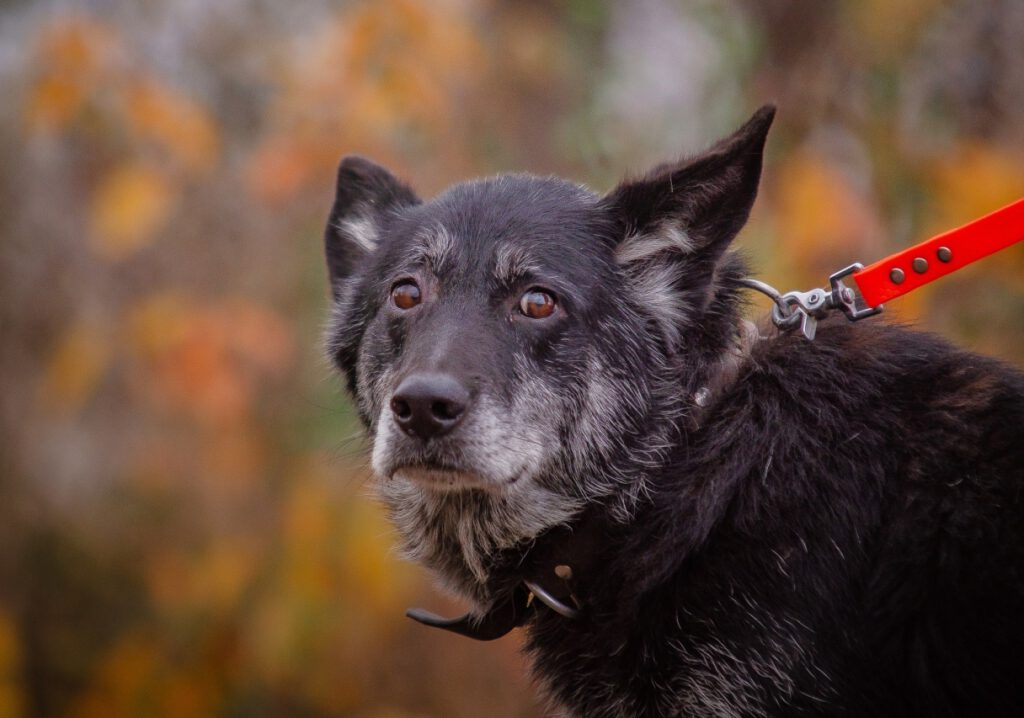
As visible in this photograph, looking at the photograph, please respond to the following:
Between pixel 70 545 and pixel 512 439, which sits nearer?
pixel 512 439

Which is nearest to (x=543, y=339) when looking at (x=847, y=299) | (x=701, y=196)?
(x=701, y=196)

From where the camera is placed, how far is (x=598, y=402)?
3.42 m

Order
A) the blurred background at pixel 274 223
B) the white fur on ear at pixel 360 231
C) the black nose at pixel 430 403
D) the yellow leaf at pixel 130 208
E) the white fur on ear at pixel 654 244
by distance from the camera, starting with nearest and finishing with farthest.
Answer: the black nose at pixel 430 403 < the white fur on ear at pixel 654 244 < the white fur on ear at pixel 360 231 < the blurred background at pixel 274 223 < the yellow leaf at pixel 130 208

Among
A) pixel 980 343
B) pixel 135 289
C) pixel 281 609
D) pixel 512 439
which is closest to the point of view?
pixel 512 439

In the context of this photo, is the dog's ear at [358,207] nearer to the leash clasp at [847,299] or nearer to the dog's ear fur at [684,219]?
the dog's ear fur at [684,219]

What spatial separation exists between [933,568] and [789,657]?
0.47 metres

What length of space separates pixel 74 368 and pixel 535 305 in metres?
4.82

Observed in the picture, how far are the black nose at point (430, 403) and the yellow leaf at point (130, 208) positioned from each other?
4.36 metres

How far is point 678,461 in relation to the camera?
10.7 feet

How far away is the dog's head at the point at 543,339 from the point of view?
10.4 feet

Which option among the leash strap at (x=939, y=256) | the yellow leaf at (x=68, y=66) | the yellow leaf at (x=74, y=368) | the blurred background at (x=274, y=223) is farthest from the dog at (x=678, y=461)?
the yellow leaf at (x=68, y=66)

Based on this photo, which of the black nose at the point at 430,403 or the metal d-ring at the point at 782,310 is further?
the metal d-ring at the point at 782,310

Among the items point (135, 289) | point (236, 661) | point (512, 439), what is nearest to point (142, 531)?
point (236, 661)

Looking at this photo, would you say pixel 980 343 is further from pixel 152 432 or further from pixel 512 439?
pixel 152 432
